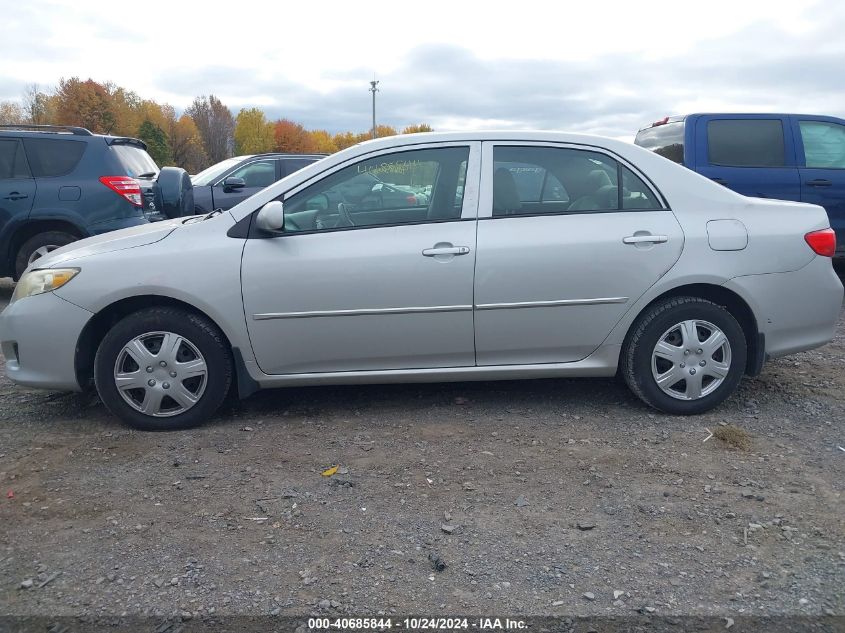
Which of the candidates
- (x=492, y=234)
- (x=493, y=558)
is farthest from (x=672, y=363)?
(x=493, y=558)

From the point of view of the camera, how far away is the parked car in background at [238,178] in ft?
36.0

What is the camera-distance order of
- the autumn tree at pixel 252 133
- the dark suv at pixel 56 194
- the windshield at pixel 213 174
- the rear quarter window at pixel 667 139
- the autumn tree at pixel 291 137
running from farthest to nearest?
the autumn tree at pixel 291 137 → the autumn tree at pixel 252 133 → the windshield at pixel 213 174 → the dark suv at pixel 56 194 → the rear quarter window at pixel 667 139

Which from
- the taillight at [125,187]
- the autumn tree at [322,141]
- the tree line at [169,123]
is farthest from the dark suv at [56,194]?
the autumn tree at [322,141]

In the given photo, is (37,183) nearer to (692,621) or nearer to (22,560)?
(22,560)

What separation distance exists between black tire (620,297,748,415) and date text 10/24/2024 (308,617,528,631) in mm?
2126

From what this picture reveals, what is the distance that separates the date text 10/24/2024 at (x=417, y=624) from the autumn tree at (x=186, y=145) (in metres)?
79.1

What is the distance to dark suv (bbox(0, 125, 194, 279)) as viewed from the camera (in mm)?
7871

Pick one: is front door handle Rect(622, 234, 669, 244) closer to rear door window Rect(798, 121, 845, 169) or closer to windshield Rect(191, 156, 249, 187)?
rear door window Rect(798, 121, 845, 169)

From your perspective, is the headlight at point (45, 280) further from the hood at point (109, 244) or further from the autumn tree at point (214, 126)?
the autumn tree at point (214, 126)

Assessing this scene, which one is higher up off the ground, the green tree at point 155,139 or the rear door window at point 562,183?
the green tree at point 155,139

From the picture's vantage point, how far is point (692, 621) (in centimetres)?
242

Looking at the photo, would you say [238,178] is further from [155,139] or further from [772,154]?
[155,139]

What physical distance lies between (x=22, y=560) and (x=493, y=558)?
1.82m

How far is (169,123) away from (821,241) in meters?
90.1
